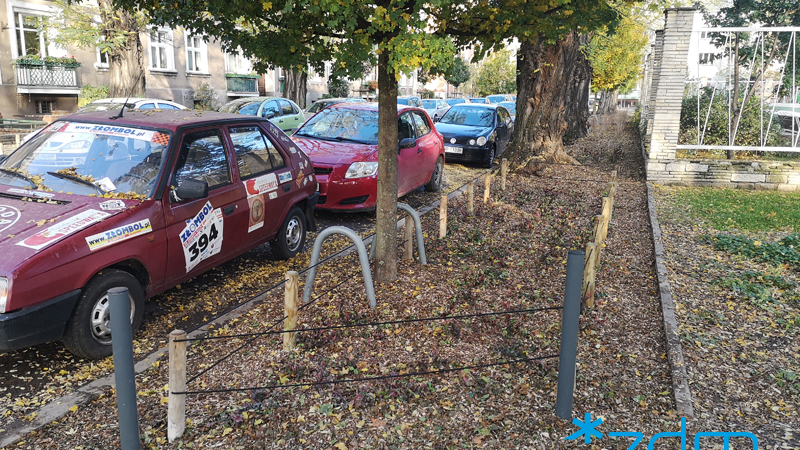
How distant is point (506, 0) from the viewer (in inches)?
199

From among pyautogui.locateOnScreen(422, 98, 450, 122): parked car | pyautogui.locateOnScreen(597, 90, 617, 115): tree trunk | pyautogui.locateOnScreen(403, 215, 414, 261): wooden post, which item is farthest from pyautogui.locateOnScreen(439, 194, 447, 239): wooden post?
pyautogui.locateOnScreen(597, 90, 617, 115): tree trunk

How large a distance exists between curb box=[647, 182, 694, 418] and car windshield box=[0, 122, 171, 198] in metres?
4.30

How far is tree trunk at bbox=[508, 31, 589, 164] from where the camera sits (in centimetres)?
1352

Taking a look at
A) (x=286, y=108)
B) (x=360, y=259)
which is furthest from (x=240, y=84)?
(x=360, y=259)

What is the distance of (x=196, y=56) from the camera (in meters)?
30.7

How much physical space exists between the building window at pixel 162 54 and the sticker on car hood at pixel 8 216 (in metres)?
26.2

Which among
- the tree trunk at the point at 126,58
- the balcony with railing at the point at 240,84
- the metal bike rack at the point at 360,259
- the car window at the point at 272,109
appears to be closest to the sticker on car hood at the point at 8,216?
the metal bike rack at the point at 360,259

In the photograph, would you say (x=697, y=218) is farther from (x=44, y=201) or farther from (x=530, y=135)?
(x=44, y=201)

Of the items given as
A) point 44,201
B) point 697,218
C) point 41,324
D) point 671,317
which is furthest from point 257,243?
point 697,218

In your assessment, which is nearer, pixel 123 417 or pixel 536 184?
pixel 123 417

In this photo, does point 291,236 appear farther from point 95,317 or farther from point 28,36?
point 28,36

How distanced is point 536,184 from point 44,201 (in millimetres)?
9630

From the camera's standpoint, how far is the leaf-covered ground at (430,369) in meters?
3.49

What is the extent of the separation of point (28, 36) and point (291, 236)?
22.2 m
